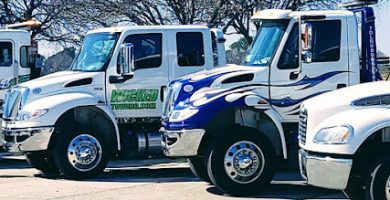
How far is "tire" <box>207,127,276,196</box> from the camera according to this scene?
35.4 feet

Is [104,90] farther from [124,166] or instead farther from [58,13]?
[58,13]

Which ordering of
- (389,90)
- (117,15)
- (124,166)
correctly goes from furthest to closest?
(117,15) < (124,166) < (389,90)

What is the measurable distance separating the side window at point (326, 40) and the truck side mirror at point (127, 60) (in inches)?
123

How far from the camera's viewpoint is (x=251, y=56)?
11.9 m

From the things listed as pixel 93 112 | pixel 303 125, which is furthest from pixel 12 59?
pixel 303 125

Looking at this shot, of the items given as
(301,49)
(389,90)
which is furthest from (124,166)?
(389,90)

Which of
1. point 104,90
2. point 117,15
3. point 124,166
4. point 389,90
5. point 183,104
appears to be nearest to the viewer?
point 389,90

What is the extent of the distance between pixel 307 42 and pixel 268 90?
2.96ft

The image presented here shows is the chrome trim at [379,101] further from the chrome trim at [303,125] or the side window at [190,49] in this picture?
the side window at [190,49]

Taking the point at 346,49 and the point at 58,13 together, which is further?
the point at 58,13

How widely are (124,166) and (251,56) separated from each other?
446 cm

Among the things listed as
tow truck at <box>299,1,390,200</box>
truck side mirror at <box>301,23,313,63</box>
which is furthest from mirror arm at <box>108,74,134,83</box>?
tow truck at <box>299,1,390,200</box>

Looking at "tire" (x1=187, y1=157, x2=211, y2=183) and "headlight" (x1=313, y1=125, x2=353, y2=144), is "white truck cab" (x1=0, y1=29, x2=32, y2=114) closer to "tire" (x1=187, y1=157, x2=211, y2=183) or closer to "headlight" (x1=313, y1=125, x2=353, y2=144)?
"tire" (x1=187, y1=157, x2=211, y2=183)

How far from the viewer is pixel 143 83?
1355 cm
